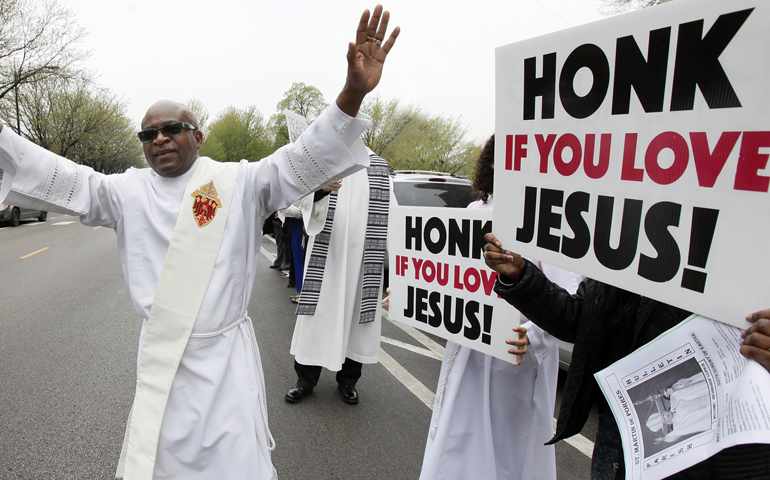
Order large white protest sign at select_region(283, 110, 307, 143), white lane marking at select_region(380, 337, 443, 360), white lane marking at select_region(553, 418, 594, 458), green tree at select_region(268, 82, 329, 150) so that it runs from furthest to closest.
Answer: green tree at select_region(268, 82, 329, 150) < white lane marking at select_region(380, 337, 443, 360) < large white protest sign at select_region(283, 110, 307, 143) < white lane marking at select_region(553, 418, 594, 458)

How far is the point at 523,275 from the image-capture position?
155cm

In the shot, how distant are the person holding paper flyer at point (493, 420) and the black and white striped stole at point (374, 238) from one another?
4.64 feet

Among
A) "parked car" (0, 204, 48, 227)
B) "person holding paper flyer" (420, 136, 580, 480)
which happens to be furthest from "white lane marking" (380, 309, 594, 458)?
"parked car" (0, 204, 48, 227)

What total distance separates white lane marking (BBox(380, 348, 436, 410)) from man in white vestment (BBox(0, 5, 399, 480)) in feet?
6.54

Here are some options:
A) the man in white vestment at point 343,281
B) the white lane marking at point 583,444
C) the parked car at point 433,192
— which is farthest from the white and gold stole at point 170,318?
the parked car at point 433,192

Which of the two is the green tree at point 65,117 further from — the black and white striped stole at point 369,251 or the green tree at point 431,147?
the black and white striped stole at point 369,251

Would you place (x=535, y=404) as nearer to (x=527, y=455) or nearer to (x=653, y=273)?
(x=527, y=455)

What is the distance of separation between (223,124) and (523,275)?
A: 63.2 m

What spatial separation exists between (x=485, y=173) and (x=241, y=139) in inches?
2288

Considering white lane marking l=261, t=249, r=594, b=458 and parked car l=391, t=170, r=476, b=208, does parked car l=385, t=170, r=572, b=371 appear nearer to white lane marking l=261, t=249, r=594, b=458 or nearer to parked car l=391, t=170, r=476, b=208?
parked car l=391, t=170, r=476, b=208

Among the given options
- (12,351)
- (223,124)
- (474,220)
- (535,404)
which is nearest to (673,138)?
(474,220)

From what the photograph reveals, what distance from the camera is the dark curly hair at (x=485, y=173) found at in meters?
2.41

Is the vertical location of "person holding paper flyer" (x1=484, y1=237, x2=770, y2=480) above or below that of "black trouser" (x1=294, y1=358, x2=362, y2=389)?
above

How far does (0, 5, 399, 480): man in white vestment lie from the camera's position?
1.60 meters
